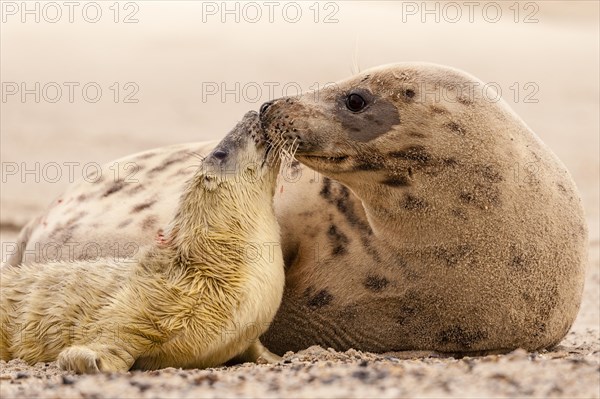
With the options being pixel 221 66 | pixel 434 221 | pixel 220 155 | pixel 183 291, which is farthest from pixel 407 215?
pixel 221 66

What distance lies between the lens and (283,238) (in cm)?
557

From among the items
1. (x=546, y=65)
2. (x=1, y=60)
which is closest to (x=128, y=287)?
(x=1, y=60)

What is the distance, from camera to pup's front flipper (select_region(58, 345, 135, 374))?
4305 millimetres

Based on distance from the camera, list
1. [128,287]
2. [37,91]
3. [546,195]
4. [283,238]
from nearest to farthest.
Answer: [128,287] < [546,195] < [283,238] < [37,91]

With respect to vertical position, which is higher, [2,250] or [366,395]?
[366,395]

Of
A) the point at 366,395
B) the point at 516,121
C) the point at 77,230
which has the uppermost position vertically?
the point at 516,121

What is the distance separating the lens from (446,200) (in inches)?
196

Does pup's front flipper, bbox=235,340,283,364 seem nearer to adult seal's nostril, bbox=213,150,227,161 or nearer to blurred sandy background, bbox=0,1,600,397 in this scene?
adult seal's nostril, bbox=213,150,227,161

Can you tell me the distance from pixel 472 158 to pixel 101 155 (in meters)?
9.20

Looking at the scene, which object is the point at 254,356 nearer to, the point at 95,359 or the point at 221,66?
the point at 95,359

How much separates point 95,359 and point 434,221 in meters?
1.54

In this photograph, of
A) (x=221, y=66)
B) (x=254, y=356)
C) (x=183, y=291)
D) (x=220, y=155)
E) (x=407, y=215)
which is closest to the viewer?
(x=183, y=291)

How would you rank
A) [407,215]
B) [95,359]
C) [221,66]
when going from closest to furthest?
[95,359]
[407,215]
[221,66]

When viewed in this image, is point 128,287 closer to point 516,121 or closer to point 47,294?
point 47,294
